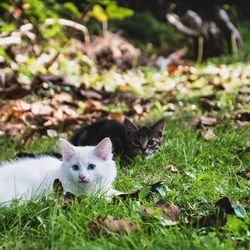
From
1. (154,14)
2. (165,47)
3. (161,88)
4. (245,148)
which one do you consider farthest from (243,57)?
(245,148)

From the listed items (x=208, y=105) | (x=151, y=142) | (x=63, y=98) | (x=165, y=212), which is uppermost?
(x=165, y=212)

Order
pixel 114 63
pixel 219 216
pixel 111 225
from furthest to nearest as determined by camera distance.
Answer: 1. pixel 114 63
2. pixel 219 216
3. pixel 111 225

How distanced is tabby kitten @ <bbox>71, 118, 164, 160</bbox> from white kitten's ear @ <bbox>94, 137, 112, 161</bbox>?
3.94ft

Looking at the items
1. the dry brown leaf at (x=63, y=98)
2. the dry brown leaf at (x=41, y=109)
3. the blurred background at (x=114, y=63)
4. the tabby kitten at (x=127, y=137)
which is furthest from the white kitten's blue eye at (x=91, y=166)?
the dry brown leaf at (x=63, y=98)

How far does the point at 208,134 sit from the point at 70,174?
6.83ft

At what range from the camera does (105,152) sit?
4137 millimetres

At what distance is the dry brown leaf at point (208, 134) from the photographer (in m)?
5.50

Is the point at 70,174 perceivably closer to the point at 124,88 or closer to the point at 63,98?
the point at 63,98

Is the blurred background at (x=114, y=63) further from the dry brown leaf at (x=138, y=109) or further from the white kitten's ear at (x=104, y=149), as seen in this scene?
the white kitten's ear at (x=104, y=149)

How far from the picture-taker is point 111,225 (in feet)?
10.0

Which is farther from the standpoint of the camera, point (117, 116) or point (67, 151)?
point (117, 116)

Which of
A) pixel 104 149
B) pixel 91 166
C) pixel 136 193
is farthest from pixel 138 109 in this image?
pixel 136 193

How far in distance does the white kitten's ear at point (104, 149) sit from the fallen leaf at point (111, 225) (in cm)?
104

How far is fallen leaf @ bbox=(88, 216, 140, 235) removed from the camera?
3023mm
